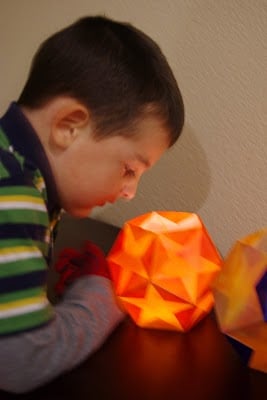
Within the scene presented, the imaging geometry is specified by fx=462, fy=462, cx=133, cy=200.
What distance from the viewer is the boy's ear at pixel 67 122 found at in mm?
507

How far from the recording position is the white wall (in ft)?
2.20

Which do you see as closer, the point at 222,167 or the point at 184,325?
the point at 184,325

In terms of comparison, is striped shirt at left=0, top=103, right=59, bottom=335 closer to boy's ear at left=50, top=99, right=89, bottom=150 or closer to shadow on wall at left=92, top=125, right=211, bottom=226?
boy's ear at left=50, top=99, right=89, bottom=150

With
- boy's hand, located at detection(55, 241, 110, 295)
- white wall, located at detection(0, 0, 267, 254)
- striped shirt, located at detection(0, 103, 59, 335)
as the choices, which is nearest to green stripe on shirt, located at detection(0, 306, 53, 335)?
striped shirt, located at detection(0, 103, 59, 335)

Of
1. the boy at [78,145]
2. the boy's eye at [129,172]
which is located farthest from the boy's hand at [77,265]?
the boy's eye at [129,172]

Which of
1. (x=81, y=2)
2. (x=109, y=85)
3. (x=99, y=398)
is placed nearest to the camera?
(x=99, y=398)

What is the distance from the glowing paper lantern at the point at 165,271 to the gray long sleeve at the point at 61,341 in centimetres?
3

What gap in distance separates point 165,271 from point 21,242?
177 mm

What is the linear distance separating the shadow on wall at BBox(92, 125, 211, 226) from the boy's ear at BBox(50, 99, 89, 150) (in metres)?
0.27

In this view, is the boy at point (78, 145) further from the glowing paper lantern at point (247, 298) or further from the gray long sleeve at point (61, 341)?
the glowing paper lantern at point (247, 298)

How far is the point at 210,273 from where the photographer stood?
1.75 ft

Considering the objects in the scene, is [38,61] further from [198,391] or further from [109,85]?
Result: [198,391]

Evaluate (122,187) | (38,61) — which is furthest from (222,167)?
(38,61)

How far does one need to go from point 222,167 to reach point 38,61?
32 centimetres
